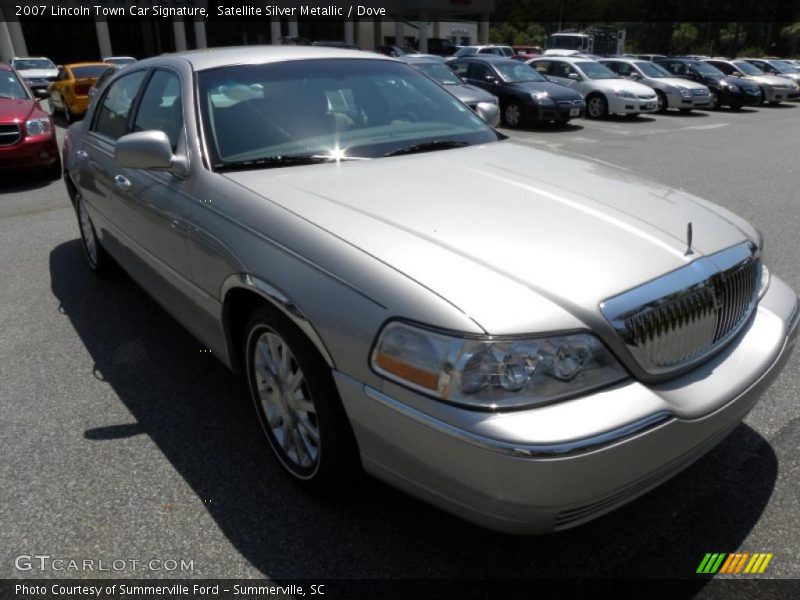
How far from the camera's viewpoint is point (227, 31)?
148ft

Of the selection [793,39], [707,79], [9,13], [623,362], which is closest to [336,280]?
[623,362]

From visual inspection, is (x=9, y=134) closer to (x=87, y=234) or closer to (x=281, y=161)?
(x=87, y=234)

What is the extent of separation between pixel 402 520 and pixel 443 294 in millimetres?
1028

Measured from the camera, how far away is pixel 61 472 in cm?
275

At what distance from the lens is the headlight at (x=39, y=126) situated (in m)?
8.41

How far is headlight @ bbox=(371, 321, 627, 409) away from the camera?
1.85 meters

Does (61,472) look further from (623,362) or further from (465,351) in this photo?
(623,362)

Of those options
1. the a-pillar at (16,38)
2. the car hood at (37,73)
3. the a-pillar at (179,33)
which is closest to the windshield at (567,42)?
the a-pillar at (179,33)

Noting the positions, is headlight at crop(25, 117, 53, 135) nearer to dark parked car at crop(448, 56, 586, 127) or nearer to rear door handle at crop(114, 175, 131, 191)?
rear door handle at crop(114, 175, 131, 191)

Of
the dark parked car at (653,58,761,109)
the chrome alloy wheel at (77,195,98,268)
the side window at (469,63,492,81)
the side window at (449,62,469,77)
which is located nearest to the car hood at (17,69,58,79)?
the side window at (449,62,469,77)

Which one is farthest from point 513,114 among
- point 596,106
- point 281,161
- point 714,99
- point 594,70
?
point 281,161

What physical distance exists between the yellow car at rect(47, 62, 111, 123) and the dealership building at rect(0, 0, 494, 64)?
60.5ft

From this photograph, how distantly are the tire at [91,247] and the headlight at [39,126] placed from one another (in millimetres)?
4141

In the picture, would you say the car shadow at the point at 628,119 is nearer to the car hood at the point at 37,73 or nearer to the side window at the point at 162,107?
the side window at the point at 162,107
